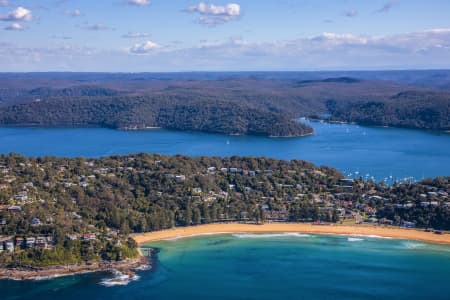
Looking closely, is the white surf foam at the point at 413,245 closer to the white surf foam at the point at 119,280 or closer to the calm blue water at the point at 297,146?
the white surf foam at the point at 119,280

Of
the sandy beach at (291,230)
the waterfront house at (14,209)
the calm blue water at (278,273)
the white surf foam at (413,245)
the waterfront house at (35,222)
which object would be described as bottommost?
the calm blue water at (278,273)

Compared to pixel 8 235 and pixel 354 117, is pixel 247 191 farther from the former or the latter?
pixel 354 117

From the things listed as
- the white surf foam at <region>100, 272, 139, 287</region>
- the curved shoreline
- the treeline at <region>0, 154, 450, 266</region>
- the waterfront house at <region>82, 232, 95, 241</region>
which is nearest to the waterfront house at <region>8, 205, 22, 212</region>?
the treeline at <region>0, 154, 450, 266</region>

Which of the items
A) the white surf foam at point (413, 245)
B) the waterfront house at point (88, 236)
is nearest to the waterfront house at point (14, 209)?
the waterfront house at point (88, 236)

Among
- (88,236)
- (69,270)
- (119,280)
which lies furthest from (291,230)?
(69,270)

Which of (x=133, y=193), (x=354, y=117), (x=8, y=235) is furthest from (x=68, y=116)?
(x=8, y=235)

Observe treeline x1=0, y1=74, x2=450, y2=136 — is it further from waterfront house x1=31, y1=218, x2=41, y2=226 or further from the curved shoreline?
the curved shoreline
